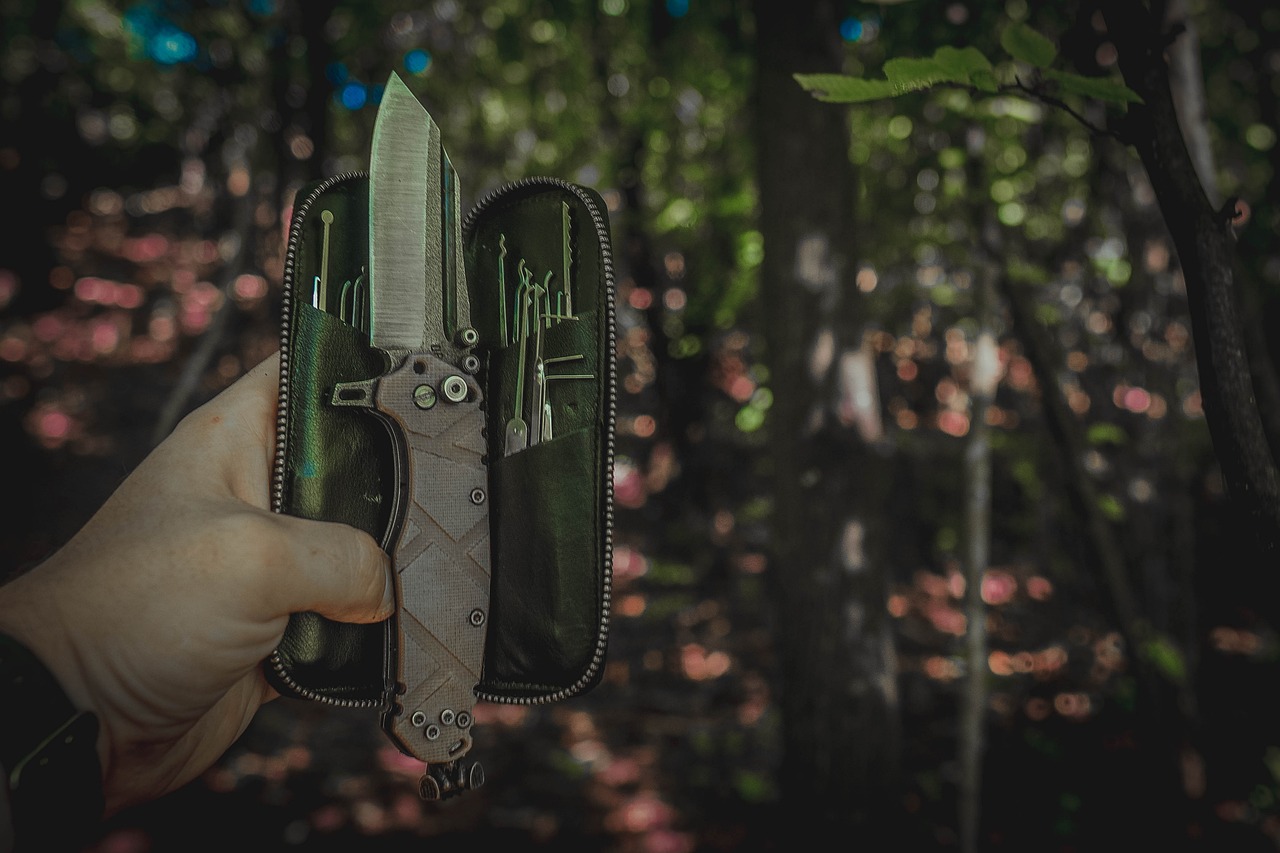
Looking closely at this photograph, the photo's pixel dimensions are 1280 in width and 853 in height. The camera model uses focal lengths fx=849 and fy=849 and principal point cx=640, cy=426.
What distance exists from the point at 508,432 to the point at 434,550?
8.0 inches

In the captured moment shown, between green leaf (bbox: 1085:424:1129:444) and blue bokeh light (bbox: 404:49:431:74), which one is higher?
blue bokeh light (bbox: 404:49:431:74)

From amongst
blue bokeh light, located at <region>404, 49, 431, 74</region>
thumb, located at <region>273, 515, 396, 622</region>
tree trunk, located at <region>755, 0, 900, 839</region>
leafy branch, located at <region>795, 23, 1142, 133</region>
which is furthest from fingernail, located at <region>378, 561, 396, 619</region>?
blue bokeh light, located at <region>404, 49, 431, 74</region>

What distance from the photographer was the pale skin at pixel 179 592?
0.96 meters

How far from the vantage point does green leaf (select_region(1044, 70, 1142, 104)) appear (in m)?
0.92

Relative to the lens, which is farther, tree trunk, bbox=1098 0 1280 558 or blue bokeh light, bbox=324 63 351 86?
blue bokeh light, bbox=324 63 351 86

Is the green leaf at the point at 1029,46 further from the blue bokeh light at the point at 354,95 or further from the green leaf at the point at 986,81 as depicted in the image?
the blue bokeh light at the point at 354,95

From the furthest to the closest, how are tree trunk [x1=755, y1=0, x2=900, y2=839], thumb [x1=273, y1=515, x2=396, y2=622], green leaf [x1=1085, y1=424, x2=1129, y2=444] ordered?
1. green leaf [x1=1085, y1=424, x2=1129, y2=444]
2. tree trunk [x1=755, y1=0, x2=900, y2=839]
3. thumb [x1=273, y1=515, x2=396, y2=622]

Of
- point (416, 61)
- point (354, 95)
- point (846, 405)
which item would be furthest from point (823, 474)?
point (416, 61)

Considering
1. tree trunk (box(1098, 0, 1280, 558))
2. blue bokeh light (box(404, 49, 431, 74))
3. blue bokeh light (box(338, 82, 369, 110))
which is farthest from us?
blue bokeh light (box(404, 49, 431, 74))

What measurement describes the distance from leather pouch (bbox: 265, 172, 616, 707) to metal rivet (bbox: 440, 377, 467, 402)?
0.07 m

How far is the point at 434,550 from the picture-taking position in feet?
3.97

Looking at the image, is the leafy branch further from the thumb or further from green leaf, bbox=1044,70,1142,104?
the thumb

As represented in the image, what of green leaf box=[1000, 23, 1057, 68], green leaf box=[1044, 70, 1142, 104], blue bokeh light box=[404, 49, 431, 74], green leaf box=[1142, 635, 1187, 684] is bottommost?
green leaf box=[1142, 635, 1187, 684]

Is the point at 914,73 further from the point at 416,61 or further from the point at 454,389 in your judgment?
the point at 416,61
